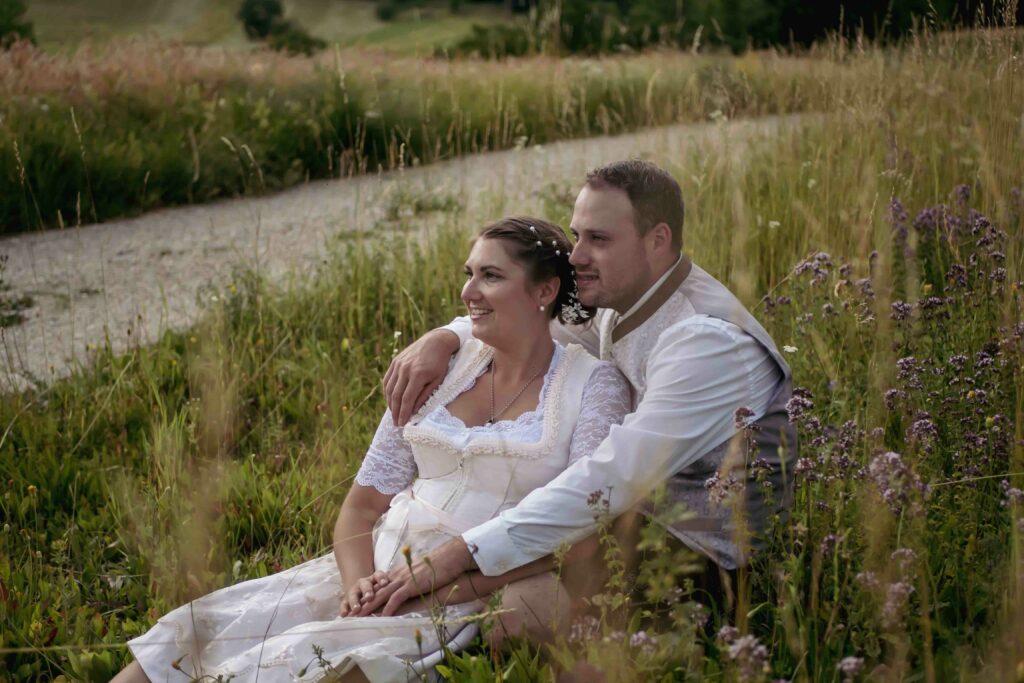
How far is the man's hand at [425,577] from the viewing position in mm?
2652

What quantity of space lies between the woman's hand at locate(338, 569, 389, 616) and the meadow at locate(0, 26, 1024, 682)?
0.97 feet

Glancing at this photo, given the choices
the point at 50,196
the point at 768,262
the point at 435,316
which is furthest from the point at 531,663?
the point at 50,196

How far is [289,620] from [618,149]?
6.58 metres

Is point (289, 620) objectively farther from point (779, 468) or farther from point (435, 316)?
point (435, 316)

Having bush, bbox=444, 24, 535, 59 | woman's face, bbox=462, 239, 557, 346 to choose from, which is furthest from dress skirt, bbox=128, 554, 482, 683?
bush, bbox=444, 24, 535, 59

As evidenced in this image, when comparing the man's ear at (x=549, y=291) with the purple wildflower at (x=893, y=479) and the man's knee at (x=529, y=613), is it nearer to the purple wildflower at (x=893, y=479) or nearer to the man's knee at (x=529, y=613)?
the man's knee at (x=529, y=613)

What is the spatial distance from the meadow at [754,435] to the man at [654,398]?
5.5 inches

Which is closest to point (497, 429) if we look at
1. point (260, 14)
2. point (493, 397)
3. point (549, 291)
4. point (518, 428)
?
point (518, 428)

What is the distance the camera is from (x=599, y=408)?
9.70 ft

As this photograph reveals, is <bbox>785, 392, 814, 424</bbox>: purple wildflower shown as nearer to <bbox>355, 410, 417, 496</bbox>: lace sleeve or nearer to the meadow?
the meadow

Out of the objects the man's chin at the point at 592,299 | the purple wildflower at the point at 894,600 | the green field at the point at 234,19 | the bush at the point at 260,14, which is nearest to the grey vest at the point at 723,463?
the man's chin at the point at 592,299

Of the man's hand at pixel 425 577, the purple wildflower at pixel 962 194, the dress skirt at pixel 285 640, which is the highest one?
the purple wildflower at pixel 962 194

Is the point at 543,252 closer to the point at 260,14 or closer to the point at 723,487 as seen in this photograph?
the point at 723,487

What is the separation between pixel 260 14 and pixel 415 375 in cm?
2126
